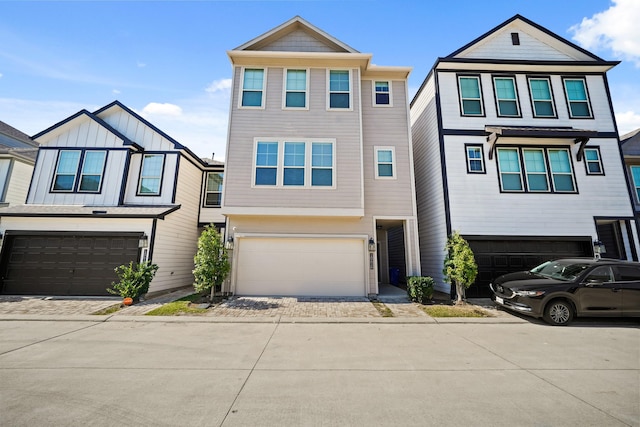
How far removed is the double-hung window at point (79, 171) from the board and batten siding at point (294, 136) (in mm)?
6415

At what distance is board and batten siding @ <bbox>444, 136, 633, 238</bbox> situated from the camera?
35.0 feet

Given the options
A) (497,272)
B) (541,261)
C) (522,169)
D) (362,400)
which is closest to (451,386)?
(362,400)

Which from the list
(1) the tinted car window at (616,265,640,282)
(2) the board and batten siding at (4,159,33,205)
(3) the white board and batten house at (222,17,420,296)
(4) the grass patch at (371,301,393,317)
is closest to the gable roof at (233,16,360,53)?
(3) the white board and batten house at (222,17,420,296)

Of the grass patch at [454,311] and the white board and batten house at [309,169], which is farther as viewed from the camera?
the white board and batten house at [309,169]

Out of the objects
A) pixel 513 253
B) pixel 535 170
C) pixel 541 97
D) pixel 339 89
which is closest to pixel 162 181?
pixel 339 89

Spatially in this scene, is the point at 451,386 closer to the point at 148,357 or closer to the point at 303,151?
the point at 148,357

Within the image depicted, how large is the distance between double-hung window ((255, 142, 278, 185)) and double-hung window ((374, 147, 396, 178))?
4.44 m

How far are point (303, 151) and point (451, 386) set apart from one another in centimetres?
908

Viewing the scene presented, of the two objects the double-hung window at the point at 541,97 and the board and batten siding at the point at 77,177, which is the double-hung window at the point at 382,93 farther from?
the board and batten siding at the point at 77,177

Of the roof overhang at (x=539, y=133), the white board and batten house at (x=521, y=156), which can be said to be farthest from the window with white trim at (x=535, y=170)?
the roof overhang at (x=539, y=133)

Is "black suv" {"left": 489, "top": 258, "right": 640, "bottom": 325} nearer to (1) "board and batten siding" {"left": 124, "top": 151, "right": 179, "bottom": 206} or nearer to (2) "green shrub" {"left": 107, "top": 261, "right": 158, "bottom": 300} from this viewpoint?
(2) "green shrub" {"left": 107, "top": 261, "right": 158, "bottom": 300}

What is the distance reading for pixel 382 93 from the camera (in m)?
12.2

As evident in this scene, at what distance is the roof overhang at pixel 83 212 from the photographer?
10.4 meters

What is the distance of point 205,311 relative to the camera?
8211 millimetres
